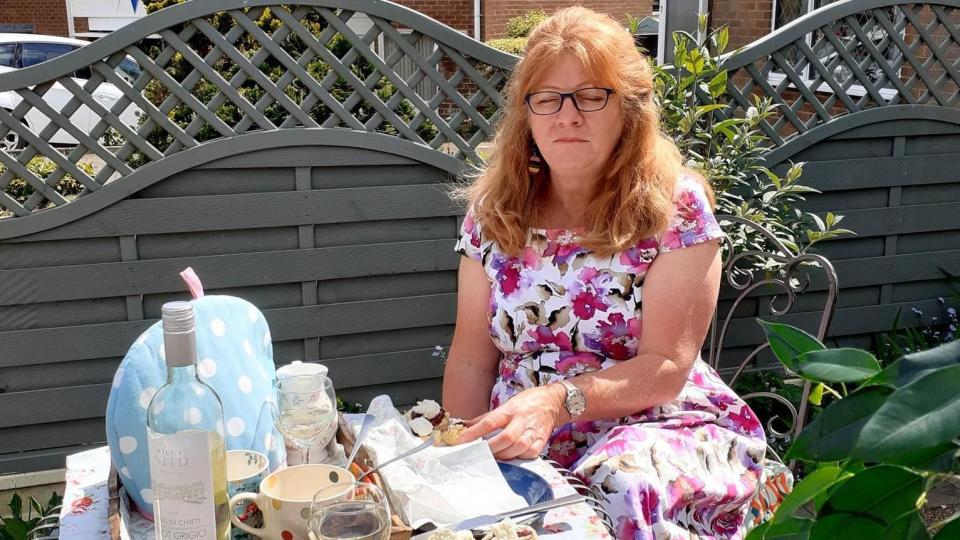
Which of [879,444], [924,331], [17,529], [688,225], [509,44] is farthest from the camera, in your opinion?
[509,44]

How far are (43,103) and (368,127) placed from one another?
112 centimetres

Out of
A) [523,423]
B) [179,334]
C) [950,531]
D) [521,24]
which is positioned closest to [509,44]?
[521,24]

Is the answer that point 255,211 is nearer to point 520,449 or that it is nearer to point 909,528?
point 520,449

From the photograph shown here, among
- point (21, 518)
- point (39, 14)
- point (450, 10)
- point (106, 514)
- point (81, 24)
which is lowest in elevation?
point (21, 518)

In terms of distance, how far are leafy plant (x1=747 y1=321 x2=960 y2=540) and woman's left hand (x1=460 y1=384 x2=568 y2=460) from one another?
1.03m

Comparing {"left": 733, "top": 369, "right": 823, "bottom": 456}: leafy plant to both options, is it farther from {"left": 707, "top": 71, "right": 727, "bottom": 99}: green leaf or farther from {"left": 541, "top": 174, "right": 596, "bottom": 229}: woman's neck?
{"left": 541, "top": 174, "right": 596, "bottom": 229}: woman's neck

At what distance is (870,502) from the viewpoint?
0.40 metres

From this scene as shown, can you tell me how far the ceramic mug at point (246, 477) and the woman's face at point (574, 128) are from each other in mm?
970

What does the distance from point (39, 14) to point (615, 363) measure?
20176mm

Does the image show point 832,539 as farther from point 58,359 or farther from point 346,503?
point 58,359

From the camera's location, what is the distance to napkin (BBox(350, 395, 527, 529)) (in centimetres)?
125

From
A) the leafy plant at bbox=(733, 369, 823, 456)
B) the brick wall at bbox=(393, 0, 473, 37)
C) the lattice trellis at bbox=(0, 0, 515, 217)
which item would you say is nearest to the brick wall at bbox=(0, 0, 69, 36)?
→ the brick wall at bbox=(393, 0, 473, 37)

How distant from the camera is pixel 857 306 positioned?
159 inches

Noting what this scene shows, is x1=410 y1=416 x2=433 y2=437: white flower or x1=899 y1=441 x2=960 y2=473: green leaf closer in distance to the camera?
x1=899 y1=441 x2=960 y2=473: green leaf
